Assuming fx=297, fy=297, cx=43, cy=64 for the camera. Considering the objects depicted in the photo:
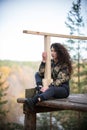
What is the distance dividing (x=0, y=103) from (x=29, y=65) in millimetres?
1556

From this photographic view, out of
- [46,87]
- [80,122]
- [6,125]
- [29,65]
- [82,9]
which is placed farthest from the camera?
[6,125]

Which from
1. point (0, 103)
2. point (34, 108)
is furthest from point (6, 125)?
point (34, 108)

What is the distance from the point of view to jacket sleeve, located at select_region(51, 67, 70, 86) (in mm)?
3158

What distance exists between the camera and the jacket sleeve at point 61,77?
316 centimetres

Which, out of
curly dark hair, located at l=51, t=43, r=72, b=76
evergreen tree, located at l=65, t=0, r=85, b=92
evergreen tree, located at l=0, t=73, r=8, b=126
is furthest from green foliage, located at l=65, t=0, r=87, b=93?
curly dark hair, located at l=51, t=43, r=72, b=76

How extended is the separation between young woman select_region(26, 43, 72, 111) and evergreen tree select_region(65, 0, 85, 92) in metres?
3.75

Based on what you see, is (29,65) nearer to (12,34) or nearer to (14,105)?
(12,34)

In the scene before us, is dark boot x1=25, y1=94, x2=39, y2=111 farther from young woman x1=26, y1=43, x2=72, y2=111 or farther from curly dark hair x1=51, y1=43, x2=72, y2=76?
curly dark hair x1=51, y1=43, x2=72, y2=76

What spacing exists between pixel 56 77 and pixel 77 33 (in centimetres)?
408

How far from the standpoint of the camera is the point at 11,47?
23.6ft

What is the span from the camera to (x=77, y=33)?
7203mm

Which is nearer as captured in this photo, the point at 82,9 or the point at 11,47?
the point at 82,9

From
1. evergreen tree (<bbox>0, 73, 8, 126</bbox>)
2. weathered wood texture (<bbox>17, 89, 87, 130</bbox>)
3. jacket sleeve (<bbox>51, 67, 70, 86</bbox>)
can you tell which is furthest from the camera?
evergreen tree (<bbox>0, 73, 8, 126</bbox>)

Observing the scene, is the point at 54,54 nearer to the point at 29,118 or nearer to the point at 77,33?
the point at 29,118
